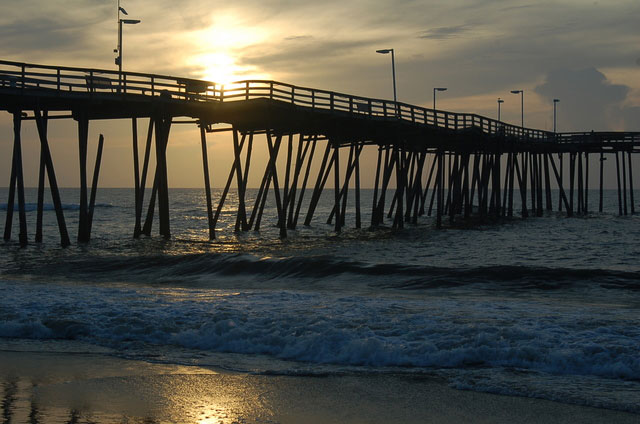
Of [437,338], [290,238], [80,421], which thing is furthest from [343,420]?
[290,238]

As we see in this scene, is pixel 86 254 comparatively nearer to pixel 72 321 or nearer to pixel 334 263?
pixel 334 263

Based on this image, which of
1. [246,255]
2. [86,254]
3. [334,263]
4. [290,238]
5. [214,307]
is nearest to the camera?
[214,307]

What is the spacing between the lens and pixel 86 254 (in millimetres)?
24781

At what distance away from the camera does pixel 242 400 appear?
7809 millimetres

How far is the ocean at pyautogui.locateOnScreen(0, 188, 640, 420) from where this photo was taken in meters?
9.12

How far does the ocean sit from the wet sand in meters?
0.38

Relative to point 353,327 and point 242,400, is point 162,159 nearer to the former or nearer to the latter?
point 353,327

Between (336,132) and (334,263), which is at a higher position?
(336,132)

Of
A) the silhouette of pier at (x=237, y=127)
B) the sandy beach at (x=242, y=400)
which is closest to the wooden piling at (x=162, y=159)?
the silhouette of pier at (x=237, y=127)

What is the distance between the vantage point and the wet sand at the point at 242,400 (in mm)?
7207

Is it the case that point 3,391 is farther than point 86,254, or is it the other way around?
point 86,254

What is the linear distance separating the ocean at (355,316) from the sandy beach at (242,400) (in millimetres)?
360

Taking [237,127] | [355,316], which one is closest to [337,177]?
[237,127]

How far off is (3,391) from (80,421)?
1.47 m
